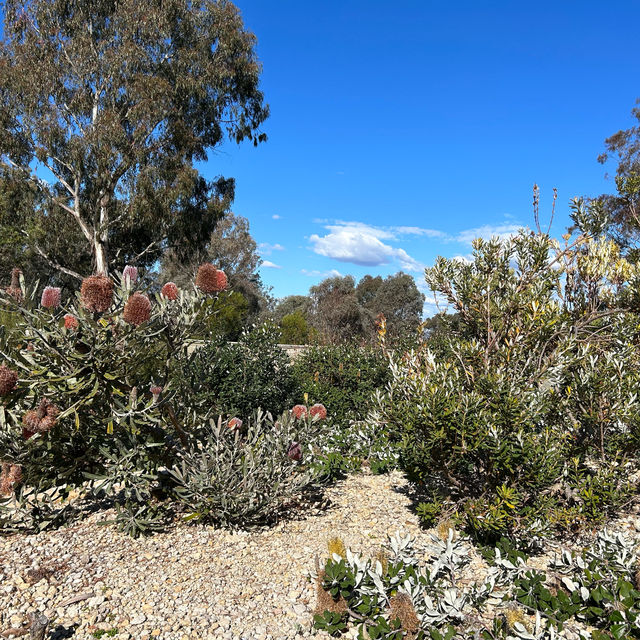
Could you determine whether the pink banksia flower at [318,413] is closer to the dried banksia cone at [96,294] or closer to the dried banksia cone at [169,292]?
A: the dried banksia cone at [169,292]

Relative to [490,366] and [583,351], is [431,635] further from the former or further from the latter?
[583,351]

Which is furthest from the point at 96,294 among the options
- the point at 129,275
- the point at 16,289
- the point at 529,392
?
the point at 529,392

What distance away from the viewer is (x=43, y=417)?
289cm

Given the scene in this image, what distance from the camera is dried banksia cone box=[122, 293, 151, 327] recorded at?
2717 millimetres

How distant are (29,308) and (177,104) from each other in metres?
15.5

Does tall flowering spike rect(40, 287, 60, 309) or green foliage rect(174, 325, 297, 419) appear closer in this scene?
tall flowering spike rect(40, 287, 60, 309)

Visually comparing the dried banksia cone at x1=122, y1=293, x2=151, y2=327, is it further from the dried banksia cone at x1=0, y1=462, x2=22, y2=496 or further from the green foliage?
the green foliage

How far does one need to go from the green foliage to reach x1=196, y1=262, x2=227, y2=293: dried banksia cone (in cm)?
218

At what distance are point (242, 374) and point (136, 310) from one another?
121 inches

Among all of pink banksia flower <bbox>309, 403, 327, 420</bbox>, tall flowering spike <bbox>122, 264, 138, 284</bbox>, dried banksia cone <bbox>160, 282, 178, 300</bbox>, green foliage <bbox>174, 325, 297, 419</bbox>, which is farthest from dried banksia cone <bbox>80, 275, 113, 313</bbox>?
green foliage <bbox>174, 325, 297, 419</bbox>

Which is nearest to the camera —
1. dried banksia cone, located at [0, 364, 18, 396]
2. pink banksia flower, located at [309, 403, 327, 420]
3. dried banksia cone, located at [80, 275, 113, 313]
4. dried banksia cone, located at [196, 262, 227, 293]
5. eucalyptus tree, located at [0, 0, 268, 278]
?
dried banksia cone, located at [80, 275, 113, 313]

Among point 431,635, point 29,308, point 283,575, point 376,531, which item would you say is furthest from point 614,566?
point 29,308

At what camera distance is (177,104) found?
54.1 ft

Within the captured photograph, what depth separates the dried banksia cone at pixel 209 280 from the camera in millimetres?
3236
